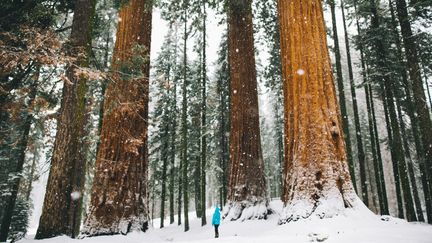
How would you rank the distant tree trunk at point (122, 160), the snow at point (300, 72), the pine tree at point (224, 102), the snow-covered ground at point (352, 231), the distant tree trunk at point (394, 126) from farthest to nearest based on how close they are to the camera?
the pine tree at point (224, 102) < the distant tree trunk at point (394, 126) < the distant tree trunk at point (122, 160) < the snow at point (300, 72) < the snow-covered ground at point (352, 231)

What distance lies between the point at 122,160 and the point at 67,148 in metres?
1.27

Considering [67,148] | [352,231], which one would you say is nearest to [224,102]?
[67,148]

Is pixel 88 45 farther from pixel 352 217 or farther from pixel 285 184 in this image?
pixel 352 217

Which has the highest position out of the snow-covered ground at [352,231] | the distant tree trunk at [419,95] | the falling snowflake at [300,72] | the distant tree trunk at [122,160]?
the distant tree trunk at [419,95]

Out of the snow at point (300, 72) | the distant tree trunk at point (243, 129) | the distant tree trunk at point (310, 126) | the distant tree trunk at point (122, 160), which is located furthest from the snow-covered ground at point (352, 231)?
the distant tree trunk at point (243, 129)

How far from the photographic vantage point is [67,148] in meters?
6.00

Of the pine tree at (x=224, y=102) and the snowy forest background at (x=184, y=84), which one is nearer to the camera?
the snowy forest background at (x=184, y=84)

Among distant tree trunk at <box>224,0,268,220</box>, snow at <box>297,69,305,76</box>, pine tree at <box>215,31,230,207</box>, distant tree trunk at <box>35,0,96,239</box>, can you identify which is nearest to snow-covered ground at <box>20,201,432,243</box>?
snow at <box>297,69,305,76</box>

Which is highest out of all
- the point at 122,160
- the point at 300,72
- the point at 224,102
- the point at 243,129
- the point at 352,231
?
the point at 224,102

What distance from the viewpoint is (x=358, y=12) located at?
48.8 feet

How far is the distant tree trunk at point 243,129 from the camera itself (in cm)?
734

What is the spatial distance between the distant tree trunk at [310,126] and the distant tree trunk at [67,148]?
382 cm

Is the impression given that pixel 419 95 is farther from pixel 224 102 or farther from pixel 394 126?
pixel 224 102

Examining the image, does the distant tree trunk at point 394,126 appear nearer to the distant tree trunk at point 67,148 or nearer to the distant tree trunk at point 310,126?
the distant tree trunk at point 310,126
